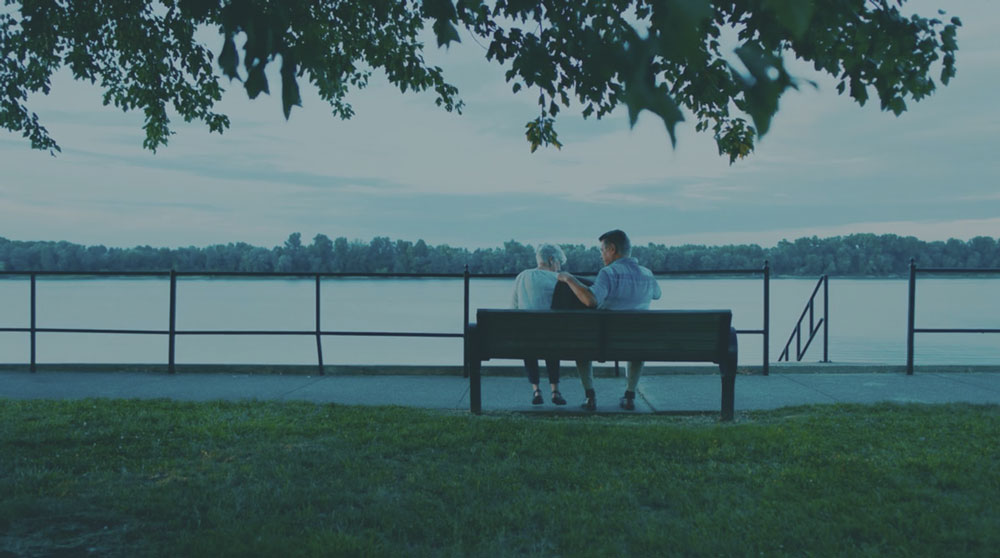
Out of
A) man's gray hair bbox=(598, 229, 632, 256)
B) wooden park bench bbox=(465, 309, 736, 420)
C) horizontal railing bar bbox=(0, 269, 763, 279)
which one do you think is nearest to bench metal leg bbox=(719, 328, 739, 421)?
wooden park bench bbox=(465, 309, 736, 420)

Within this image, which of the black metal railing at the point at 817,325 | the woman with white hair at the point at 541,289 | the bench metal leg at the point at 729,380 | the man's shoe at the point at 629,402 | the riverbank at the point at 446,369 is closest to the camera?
the bench metal leg at the point at 729,380

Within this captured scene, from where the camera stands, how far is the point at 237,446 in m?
5.01

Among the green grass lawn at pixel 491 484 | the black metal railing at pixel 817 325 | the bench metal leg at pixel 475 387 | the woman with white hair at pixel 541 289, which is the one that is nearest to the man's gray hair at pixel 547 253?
the woman with white hair at pixel 541 289

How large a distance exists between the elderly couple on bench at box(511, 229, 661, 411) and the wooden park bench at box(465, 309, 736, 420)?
0.26 meters

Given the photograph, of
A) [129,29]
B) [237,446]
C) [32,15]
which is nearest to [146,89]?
[129,29]

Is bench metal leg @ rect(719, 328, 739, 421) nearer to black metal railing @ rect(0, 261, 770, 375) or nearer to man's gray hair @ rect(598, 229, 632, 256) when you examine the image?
man's gray hair @ rect(598, 229, 632, 256)

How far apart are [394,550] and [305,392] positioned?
4365 mm

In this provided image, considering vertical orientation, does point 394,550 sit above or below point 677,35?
below

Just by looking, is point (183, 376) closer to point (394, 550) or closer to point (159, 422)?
point (159, 422)

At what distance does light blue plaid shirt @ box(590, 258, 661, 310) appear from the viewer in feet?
20.8

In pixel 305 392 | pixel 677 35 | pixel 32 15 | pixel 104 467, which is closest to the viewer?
pixel 677 35

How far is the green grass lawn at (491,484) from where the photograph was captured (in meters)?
3.41

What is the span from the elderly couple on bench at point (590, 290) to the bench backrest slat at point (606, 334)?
26cm

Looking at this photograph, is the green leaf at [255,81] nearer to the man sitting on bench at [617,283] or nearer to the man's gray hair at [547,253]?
the man sitting on bench at [617,283]
